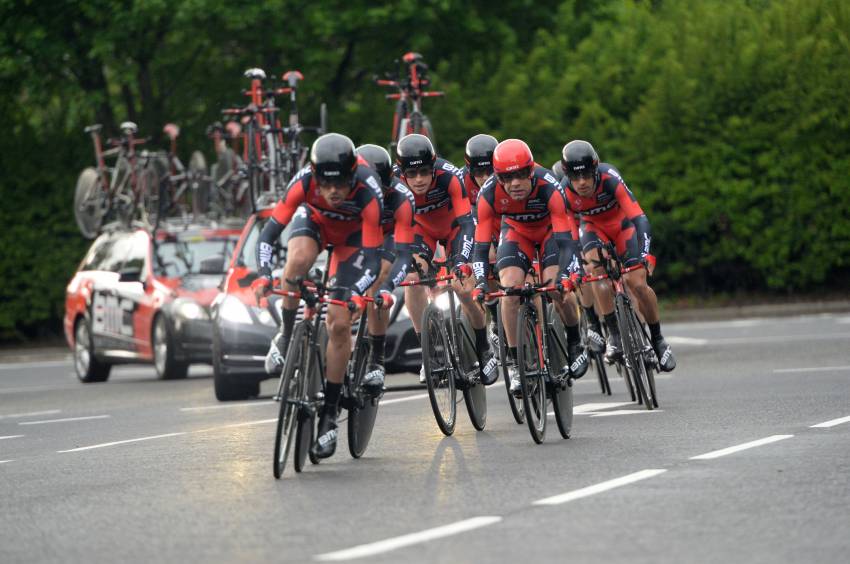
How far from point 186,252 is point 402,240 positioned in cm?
1098

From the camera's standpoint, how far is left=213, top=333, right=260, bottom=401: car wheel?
17.9 metres

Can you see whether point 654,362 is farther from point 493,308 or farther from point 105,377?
point 105,377

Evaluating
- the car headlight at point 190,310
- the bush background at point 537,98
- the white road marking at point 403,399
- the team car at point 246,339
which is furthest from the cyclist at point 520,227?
the bush background at point 537,98

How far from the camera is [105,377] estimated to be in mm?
24266

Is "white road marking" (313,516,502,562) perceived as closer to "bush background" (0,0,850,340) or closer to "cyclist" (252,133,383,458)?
"cyclist" (252,133,383,458)

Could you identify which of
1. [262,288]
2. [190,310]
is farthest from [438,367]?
[190,310]

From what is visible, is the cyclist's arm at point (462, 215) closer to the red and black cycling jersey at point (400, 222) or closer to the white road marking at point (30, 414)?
the red and black cycling jersey at point (400, 222)

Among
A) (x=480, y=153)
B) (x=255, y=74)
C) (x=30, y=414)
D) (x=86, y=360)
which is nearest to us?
(x=480, y=153)

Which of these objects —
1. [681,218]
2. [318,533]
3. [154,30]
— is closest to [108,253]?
[154,30]

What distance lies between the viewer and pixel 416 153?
45.3ft

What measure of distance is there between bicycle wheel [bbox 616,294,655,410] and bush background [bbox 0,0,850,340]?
16568mm

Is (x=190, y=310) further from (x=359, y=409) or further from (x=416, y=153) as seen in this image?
(x=359, y=409)

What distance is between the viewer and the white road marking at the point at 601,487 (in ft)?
30.2

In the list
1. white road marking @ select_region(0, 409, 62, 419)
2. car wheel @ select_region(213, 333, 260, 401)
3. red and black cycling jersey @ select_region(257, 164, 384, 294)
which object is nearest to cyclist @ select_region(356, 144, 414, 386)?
red and black cycling jersey @ select_region(257, 164, 384, 294)
